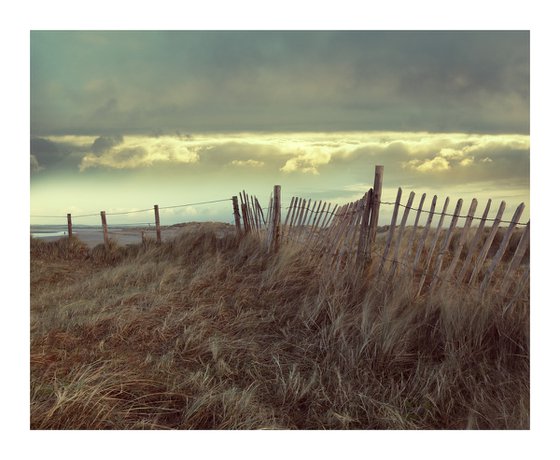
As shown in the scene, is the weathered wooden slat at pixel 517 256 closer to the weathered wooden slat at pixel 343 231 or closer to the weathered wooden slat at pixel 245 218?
the weathered wooden slat at pixel 343 231

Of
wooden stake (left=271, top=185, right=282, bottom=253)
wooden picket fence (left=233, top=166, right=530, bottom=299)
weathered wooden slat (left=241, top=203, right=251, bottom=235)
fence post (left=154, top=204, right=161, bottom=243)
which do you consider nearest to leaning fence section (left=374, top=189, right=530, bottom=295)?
wooden picket fence (left=233, top=166, right=530, bottom=299)

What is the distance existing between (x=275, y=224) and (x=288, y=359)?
14.9 feet

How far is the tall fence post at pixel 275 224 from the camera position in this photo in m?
7.91

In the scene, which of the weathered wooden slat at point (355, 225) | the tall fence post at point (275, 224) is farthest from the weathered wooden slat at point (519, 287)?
the tall fence post at point (275, 224)

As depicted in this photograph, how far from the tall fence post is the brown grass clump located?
2.47 meters

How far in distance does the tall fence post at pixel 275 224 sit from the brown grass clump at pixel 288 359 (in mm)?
2474

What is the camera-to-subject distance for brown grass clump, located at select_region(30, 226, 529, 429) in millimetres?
2797


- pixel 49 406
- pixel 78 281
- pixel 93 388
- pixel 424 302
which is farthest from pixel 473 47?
pixel 78 281

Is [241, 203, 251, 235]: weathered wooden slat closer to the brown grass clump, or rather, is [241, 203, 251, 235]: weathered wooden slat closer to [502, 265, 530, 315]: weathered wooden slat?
the brown grass clump

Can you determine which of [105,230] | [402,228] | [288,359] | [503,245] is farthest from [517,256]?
[105,230]

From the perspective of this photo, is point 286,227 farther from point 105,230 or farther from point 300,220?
point 105,230

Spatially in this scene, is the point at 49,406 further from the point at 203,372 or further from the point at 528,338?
the point at 528,338

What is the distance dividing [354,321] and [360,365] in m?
0.62

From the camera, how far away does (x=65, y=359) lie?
359 cm
